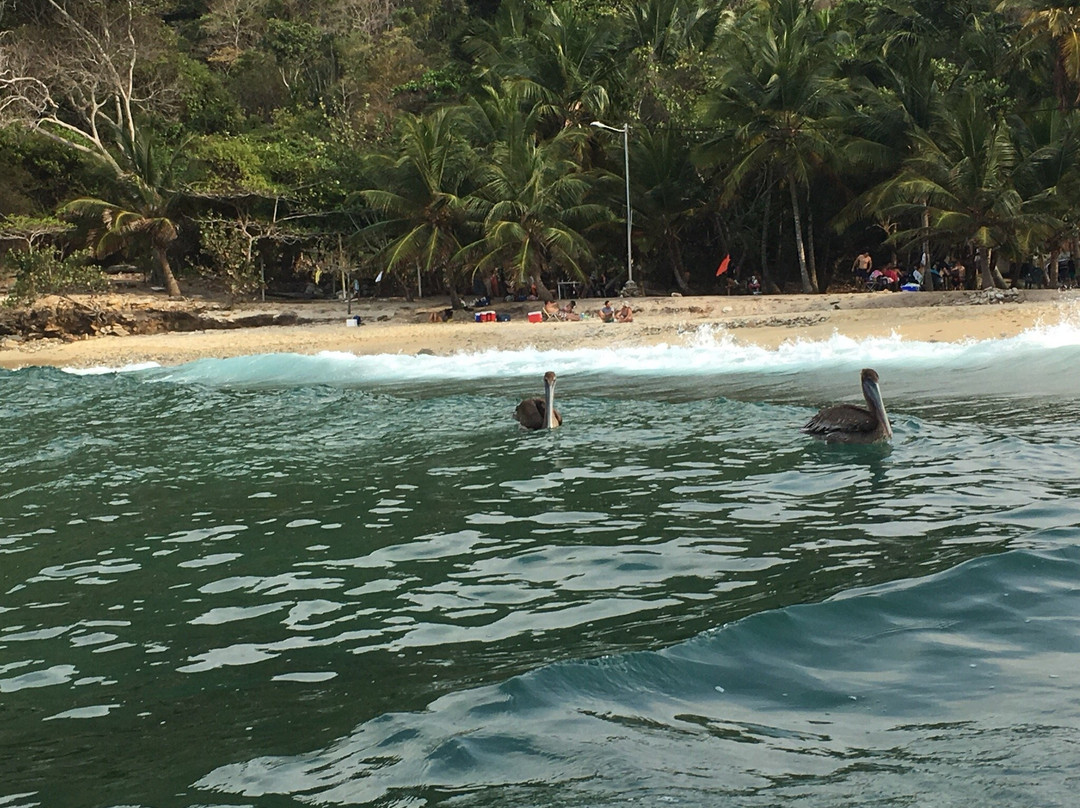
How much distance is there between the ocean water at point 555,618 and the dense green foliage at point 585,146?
20434 mm

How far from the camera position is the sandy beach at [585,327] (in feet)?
76.9

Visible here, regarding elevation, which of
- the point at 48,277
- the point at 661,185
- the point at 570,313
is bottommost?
the point at 570,313

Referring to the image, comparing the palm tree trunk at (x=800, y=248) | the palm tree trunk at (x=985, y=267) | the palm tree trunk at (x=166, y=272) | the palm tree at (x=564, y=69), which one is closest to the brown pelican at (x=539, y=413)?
the palm tree trunk at (x=985, y=267)

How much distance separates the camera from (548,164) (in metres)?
33.4

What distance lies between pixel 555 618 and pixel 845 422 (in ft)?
18.3

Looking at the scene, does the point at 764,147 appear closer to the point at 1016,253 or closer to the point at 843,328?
the point at 1016,253

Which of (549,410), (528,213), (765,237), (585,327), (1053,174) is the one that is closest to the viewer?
→ (549,410)

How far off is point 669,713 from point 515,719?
60 centimetres

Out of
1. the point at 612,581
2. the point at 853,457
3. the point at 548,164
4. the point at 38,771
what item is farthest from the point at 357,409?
the point at 548,164

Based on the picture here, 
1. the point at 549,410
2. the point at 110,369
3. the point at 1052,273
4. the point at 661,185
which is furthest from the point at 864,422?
the point at 661,185

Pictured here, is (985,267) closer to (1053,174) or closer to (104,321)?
(1053,174)

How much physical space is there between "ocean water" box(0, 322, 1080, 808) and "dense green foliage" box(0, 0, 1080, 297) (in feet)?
67.0

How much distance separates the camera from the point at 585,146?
3844 centimetres

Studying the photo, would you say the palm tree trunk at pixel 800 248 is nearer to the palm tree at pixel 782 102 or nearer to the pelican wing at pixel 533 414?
the palm tree at pixel 782 102
